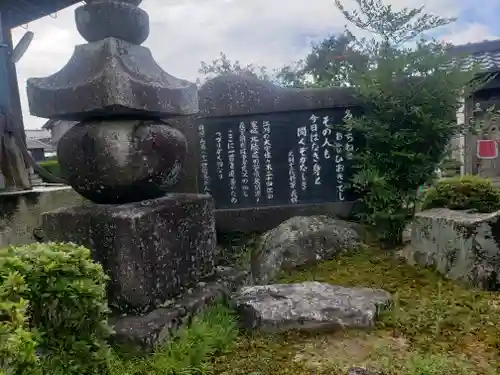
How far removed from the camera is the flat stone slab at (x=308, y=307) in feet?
9.38

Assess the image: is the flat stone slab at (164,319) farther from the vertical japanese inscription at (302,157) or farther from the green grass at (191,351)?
the vertical japanese inscription at (302,157)

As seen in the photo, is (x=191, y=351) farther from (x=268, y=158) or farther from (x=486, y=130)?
(x=486, y=130)

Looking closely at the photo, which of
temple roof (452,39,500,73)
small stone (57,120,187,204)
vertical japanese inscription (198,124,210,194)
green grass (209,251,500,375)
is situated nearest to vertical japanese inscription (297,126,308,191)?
vertical japanese inscription (198,124,210,194)

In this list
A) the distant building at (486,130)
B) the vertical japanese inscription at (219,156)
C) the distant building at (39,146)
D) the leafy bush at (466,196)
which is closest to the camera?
the leafy bush at (466,196)

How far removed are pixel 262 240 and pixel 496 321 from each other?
8.40 feet

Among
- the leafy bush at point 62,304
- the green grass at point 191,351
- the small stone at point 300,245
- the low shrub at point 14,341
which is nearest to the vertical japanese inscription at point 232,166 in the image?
the small stone at point 300,245

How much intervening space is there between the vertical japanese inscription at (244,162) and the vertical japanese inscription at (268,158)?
25 cm

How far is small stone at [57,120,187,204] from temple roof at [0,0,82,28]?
10.6 meters

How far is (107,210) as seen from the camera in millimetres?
2918

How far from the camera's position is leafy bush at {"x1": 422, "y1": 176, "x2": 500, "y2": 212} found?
4070 mm

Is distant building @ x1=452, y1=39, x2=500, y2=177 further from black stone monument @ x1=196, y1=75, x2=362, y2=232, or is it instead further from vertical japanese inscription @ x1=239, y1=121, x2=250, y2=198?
vertical japanese inscription @ x1=239, y1=121, x2=250, y2=198

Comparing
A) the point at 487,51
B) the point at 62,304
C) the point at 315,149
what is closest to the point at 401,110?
the point at 315,149

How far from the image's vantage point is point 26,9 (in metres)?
12.3

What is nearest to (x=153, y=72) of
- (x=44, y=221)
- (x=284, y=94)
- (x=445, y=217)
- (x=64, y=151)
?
(x=64, y=151)
